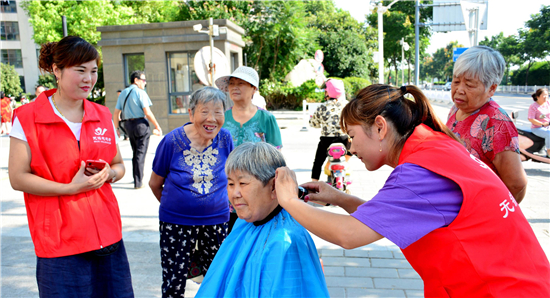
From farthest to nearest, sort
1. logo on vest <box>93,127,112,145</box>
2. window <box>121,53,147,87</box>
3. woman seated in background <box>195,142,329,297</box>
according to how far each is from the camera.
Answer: window <box>121,53,147,87</box> < logo on vest <box>93,127,112,145</box> < woman seated in background <box>195,142,329,297</box>

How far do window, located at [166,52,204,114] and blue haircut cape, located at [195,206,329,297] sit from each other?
14.2 m

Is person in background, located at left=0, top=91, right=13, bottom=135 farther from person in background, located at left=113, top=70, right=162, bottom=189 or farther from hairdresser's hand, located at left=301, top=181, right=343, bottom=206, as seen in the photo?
hairdresser's hand, located at left=301, top=181, right=343, bottom=206

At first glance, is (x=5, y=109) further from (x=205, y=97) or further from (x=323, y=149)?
(x=205, y=97)

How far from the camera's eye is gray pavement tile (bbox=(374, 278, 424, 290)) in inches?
140

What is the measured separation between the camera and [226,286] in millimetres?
1972

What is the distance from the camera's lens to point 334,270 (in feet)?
13.0

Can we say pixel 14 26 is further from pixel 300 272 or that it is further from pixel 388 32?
pixel 300 272

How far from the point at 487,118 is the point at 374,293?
5.81 ft

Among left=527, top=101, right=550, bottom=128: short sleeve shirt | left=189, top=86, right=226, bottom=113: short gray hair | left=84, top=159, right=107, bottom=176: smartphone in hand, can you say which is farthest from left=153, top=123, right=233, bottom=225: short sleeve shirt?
left=527, top=101, right=550, bottom=128: short sleeve shirt

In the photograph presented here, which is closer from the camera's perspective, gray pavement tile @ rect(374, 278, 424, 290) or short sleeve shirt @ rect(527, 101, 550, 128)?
gray pavement tile @ rect(374, 278, 424, 290)

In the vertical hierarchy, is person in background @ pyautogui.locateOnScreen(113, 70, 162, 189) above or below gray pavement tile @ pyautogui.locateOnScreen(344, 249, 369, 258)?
above

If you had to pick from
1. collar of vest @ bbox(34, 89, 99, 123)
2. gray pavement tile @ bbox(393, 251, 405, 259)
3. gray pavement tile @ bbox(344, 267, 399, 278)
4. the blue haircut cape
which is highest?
collar of vest @ bbox(34, 89, 99, 123)

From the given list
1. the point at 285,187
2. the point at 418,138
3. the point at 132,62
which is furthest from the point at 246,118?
the point at 132,62

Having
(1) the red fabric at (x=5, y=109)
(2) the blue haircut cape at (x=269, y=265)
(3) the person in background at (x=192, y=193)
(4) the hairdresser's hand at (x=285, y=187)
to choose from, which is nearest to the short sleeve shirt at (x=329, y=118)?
(3) the person in background at (x=192, y=193)
